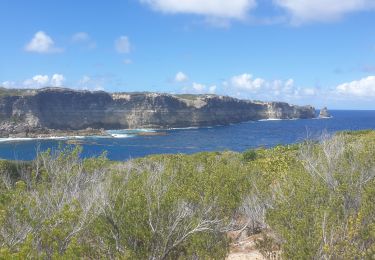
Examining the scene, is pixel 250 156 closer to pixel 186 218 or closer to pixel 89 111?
pixel 186 218

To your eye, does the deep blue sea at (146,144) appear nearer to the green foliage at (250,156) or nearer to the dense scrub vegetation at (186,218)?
the green foliage at (250,156)

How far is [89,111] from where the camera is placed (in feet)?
574

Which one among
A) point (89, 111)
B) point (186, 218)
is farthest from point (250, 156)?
point (89, 111)

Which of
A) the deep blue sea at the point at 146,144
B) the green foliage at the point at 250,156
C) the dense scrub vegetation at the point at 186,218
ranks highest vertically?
the dense scrub vegetation at the point at 186,218

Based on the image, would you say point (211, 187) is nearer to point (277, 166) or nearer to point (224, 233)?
point (224, 233)

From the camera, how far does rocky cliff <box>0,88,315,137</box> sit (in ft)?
505

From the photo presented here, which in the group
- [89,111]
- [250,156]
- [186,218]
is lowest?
[250,156]

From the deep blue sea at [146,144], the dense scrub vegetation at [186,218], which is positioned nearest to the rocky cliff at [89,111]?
the deep blue sea at [146,144]

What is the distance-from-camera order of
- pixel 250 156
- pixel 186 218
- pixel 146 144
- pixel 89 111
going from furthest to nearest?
pixel 89 111 → pixel 146 144 → pixel 250 156 → pixel 186 218

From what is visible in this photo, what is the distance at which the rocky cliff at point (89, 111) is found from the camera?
505ft

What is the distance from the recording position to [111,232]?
56.7ft

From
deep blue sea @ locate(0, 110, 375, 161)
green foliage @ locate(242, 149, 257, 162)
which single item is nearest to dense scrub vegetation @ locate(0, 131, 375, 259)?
green foliage @ locate(242, 149, 257, 162)

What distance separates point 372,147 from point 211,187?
419 inches

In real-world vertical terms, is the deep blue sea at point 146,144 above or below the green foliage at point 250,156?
below
